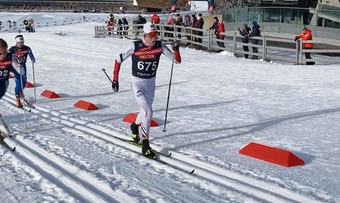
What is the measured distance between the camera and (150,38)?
8.00 m

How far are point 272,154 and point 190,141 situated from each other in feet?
5.83

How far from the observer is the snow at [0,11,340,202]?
21.6 ft

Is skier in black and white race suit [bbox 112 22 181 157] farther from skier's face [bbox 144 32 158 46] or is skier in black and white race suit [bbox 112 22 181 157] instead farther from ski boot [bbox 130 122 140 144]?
ski boot [bbox 130 122 140 144]

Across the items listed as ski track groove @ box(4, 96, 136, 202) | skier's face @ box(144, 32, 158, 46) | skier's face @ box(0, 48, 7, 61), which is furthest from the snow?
skier's face @ box(144, 32, 158, 46)

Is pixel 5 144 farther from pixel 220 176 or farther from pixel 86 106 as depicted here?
pixel 220 176

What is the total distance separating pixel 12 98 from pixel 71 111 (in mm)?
3271

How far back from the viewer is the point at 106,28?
135 ft

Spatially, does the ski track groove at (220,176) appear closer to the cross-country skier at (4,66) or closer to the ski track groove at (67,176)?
the ski track groove at (67,176)

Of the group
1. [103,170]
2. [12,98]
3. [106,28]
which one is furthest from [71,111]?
[106,28]

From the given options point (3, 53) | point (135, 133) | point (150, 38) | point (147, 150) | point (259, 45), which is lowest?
point (147, 150)

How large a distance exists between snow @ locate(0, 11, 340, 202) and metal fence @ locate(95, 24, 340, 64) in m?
2.27

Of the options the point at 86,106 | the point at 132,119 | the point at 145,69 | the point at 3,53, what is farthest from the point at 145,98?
the point at 86,106

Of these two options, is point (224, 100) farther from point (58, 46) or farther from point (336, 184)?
point (58, 46)

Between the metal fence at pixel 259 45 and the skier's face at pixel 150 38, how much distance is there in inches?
529
